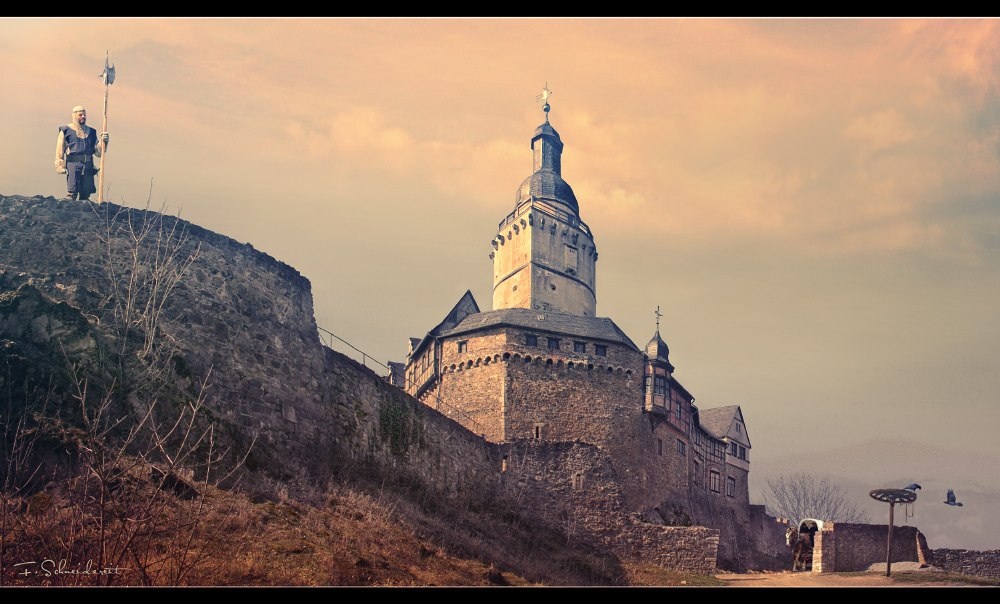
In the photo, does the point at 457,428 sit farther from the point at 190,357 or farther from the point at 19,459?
the point at 19,459

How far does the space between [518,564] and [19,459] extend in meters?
16.9

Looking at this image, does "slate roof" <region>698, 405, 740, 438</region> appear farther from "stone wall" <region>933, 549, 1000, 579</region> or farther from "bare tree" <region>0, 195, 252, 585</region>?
"bare tree" <region>0, 195, 252, 585</region>

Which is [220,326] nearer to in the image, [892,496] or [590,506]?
[590,506]

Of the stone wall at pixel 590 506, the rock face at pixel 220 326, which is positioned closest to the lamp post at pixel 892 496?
the stone wall at pixel 590 506

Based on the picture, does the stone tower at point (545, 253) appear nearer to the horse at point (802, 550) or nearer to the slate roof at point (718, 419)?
the slate roof at point (718, 419)

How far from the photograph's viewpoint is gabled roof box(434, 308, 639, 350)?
155 ft

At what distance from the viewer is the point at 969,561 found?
1452 inches

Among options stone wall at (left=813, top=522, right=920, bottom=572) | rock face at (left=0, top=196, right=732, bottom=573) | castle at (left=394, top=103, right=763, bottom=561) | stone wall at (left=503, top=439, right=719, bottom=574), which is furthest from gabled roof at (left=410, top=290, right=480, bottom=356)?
stone wall at (left=813, top=522, right=920, bottom=572)

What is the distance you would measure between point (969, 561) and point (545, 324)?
22251 mm

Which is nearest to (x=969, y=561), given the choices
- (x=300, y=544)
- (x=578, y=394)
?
(x=578, y=394)

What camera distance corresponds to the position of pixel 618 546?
4147cm

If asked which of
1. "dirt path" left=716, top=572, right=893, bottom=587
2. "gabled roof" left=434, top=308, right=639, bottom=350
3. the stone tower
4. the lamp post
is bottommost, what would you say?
"dirt path" left=716, top=572, right=893, bottom=587

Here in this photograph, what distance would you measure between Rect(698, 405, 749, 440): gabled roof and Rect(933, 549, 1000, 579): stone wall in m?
27.8

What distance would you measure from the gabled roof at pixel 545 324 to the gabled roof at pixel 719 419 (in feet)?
64.7
